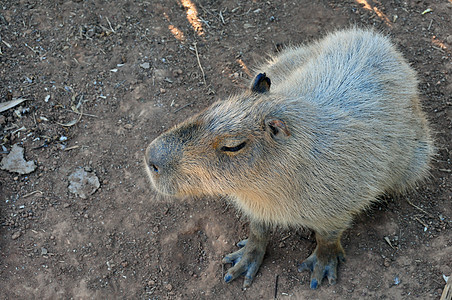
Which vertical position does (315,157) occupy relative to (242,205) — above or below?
above

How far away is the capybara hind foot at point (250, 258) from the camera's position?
4.00 metres

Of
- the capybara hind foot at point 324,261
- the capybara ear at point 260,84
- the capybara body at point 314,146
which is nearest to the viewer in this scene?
the capybara body at point 314,146

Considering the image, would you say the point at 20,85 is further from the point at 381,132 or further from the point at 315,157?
the point at 381,132

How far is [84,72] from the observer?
5.29 metres

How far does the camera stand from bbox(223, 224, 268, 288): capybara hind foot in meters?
4.00

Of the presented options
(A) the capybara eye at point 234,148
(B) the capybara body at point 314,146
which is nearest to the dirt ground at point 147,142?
(B) the capybara body at point 314,146

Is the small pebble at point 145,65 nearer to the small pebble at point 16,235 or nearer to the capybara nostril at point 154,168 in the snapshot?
the small pebble at point 16,235

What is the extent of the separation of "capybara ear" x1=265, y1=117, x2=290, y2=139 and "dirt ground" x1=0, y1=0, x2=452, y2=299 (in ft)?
5.16

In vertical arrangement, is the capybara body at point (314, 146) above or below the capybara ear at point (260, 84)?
below

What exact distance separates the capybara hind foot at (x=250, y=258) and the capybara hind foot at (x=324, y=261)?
396 mm

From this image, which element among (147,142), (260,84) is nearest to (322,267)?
(260,84)

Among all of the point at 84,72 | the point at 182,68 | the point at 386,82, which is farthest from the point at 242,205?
the point at 84,72

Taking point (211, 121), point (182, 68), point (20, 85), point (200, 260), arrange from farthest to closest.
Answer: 1. point (182, 68)
2. point (20, 85)
3. point (200, 260)
4. point (211, 121)

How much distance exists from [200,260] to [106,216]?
106 cm
